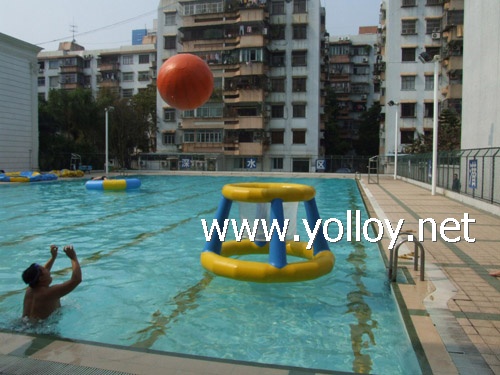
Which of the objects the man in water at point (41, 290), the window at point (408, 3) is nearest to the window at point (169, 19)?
the window at point (408, 3)

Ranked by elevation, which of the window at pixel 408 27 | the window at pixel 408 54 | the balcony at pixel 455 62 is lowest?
the balcony at pixel 455 62

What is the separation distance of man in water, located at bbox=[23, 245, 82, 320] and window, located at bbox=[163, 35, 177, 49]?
5461cm

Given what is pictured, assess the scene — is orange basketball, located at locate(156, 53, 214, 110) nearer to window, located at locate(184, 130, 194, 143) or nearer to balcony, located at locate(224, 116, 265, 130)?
balcony, located at locate(224, 116, 265, 130)

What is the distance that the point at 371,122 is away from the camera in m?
64.8

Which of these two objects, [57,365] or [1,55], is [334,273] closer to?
[57,365]

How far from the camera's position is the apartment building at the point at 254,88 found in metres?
51.8

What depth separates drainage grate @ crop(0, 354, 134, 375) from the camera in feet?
12.2

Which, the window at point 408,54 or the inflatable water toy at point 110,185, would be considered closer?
the inflatable water toy at point 110,185

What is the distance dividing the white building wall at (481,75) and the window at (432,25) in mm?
28429

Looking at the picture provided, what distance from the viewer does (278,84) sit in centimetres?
5328

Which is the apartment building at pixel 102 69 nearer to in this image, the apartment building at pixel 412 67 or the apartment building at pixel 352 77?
the apartment building at pixel 352 77

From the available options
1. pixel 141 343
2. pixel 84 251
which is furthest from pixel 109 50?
pixel 141 343

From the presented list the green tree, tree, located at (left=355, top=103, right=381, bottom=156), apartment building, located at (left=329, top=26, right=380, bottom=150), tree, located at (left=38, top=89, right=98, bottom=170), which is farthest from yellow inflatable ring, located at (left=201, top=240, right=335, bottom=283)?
apartment building, located at (left=329, top=26, right=380, bottom=150)

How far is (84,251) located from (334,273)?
5175mm
